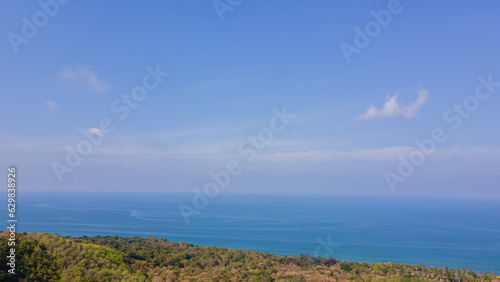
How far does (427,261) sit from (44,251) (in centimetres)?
5684

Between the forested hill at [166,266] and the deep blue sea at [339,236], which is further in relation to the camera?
the deep blue sea at [339,236]

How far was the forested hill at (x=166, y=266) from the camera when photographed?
47.9 feet

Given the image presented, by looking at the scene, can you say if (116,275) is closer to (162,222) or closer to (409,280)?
(409,280)

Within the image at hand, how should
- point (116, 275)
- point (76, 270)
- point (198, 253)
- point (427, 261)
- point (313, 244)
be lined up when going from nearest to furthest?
point (76, 270) → point (116, 275) → point (198, 253) → point (427, 261) → point (313, 244)

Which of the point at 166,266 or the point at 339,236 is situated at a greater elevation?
the point at 339,236

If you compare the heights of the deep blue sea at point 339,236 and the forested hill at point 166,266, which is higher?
the deep blue sea at point 339,236

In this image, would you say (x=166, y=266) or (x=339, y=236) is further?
(x=339, y=236)

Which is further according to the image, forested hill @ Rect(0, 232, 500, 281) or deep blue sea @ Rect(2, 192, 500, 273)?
deep blue sea @ Rect(2, 192, 500, 273)

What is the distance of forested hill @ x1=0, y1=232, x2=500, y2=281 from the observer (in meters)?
14.6

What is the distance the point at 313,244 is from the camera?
2574 inches

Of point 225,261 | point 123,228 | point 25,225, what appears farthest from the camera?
point 123,228

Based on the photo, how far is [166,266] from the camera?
23.1 meters

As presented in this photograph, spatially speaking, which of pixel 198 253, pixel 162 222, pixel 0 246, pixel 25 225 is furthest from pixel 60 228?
pixel 0 246

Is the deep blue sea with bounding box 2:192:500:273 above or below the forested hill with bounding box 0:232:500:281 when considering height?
above
